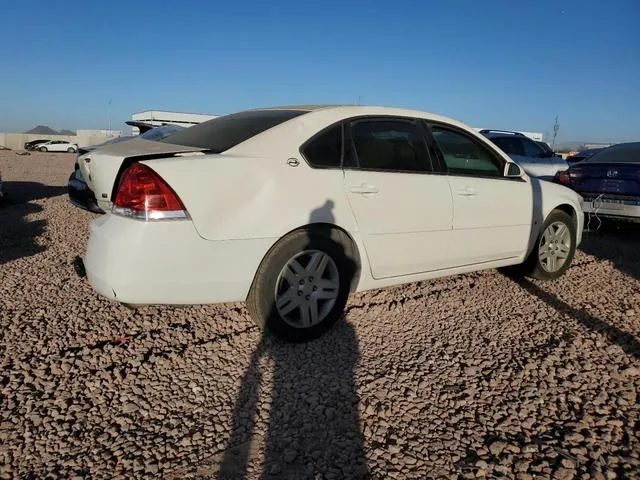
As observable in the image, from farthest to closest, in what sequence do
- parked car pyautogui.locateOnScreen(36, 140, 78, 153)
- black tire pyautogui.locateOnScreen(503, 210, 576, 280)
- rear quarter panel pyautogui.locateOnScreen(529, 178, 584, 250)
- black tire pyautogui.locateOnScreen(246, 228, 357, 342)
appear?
parked car pyautogui.locateOnScreen(36, 140, 78, 153), black tire pyautogui.locateOnScreen(503, 210, 576, 280), rear quarter panel pyautogui.locateOnScreen(529, 178, 584, 250), black tire pyautogui.locateOnScreen(246, 228, 357, 342)

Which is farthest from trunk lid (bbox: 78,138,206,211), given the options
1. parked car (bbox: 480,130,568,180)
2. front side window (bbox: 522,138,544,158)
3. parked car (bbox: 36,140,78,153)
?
parked car (bbox: 36,140,78,153)

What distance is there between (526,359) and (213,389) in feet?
6.70

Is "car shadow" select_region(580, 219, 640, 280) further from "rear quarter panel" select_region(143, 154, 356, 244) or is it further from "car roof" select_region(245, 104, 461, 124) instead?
"rear quarter panel" select_region(143, 154, 356, 244)

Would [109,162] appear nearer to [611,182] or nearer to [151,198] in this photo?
[151,198]

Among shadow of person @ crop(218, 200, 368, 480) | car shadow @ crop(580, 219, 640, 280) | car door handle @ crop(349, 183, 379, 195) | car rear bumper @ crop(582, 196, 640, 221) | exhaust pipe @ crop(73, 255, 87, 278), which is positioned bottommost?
shadow of person @ crop(218, 200, 368, 480)

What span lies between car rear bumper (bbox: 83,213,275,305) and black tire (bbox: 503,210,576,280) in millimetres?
3035

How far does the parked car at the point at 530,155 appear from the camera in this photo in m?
10.3

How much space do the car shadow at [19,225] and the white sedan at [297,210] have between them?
291 cm

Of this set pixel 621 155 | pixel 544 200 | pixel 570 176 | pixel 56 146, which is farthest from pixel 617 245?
pixel 56 146

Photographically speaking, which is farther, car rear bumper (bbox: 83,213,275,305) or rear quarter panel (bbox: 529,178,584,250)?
rear quarter panel (bbox: 529,178,584,250)

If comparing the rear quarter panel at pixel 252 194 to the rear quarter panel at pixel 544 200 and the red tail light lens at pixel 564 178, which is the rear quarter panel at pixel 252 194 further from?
the red tail light lens at pixel 564 178

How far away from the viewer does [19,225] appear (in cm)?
684

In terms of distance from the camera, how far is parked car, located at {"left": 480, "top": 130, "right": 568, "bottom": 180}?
10.3 meters

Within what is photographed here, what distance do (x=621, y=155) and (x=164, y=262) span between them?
7.43 metres
